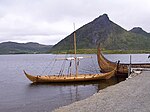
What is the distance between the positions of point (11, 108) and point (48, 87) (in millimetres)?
14447

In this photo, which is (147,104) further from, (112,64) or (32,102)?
(112,64)

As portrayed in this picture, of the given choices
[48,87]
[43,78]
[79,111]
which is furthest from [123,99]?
[43,78]

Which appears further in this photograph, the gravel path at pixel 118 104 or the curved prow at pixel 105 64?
the curved prow at pixel 105 64

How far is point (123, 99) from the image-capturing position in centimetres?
1825

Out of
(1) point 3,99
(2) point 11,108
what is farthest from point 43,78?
(2) point 11,108

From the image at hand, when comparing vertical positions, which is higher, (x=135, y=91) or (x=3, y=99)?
(x=135, y=91)

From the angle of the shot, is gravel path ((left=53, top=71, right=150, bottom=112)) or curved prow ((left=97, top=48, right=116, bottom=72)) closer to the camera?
gravel path ((left=53, top=71, right=150, bottom=112))

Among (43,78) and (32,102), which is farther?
(43,78)

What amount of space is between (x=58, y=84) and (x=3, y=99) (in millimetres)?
12777

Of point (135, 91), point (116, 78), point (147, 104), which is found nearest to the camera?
point (147, 104)

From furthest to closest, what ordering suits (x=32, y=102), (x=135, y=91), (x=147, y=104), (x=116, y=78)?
(x=116, y=78) < (x=32, y=102) < (x=135, y=91) < (x=147, y=104)

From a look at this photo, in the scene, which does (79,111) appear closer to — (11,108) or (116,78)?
(11,108)

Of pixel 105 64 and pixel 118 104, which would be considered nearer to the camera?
pixel 118 104

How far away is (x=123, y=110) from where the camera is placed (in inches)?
590
